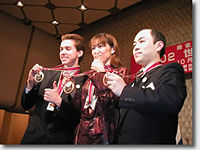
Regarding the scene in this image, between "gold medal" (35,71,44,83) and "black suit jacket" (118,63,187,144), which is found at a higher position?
"gold medal" (35,71,44,83)

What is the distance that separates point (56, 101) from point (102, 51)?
0.42m

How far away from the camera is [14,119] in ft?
4.35

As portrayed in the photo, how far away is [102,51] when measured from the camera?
1206 mm

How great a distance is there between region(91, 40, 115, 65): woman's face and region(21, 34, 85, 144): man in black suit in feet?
0.50

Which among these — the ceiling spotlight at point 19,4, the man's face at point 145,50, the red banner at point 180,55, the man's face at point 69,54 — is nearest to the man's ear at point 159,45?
the man's face at point 145,50

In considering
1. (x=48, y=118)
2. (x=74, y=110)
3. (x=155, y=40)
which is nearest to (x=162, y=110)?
(x=155, y=40)

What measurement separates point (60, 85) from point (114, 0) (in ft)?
2.66

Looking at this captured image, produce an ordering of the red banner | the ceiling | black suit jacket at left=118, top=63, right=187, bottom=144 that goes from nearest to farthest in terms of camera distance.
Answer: black suit jacket at left=118, top=63, right=187, bottom=144
the red banner
the ceiling

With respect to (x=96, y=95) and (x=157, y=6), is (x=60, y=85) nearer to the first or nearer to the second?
(x=96, y=95)

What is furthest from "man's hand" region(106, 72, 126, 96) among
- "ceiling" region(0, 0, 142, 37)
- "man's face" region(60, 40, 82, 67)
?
"ceiling" region(0, 0, 142, 37)

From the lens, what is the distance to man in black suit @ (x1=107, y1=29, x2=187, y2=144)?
75cm

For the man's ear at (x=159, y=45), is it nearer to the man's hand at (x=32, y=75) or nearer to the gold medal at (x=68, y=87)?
the gold medal at (x=68, y=87)

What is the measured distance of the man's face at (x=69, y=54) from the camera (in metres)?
1.26

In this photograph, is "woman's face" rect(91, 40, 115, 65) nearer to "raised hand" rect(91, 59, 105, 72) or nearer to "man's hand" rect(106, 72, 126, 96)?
"raised hand" rect(91, 59, 105, 72)
